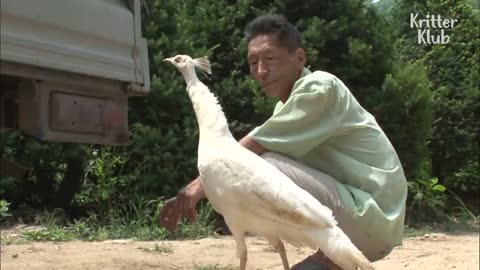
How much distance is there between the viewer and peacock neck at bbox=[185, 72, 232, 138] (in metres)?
3.80

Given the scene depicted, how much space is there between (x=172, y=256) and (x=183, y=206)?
233 cm

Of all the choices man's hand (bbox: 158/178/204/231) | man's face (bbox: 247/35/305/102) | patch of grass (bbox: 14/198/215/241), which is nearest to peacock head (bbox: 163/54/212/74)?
man's face (bbox: 247/35/305/102)

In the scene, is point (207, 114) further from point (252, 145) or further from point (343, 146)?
point (343, 146)

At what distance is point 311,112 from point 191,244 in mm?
3298

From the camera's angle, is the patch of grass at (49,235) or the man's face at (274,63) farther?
the patch of grass at (49,235)

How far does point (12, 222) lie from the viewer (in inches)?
286

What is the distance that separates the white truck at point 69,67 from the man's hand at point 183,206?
0.63 metres

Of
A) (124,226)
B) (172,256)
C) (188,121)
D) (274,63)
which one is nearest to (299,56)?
(274,63)

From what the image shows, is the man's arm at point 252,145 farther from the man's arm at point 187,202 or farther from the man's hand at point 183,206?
the man's hand at point 183,206

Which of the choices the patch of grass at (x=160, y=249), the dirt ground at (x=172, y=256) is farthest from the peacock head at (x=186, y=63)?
the patch of grass at (x=160, y=249)

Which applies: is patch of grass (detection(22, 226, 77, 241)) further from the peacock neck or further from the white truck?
the white truck

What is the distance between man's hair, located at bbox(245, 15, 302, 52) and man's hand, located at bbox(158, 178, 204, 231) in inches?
32.1

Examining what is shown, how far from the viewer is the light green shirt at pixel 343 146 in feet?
12.4

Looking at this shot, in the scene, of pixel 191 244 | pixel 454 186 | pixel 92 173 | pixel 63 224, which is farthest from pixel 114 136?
pixel 454 186
